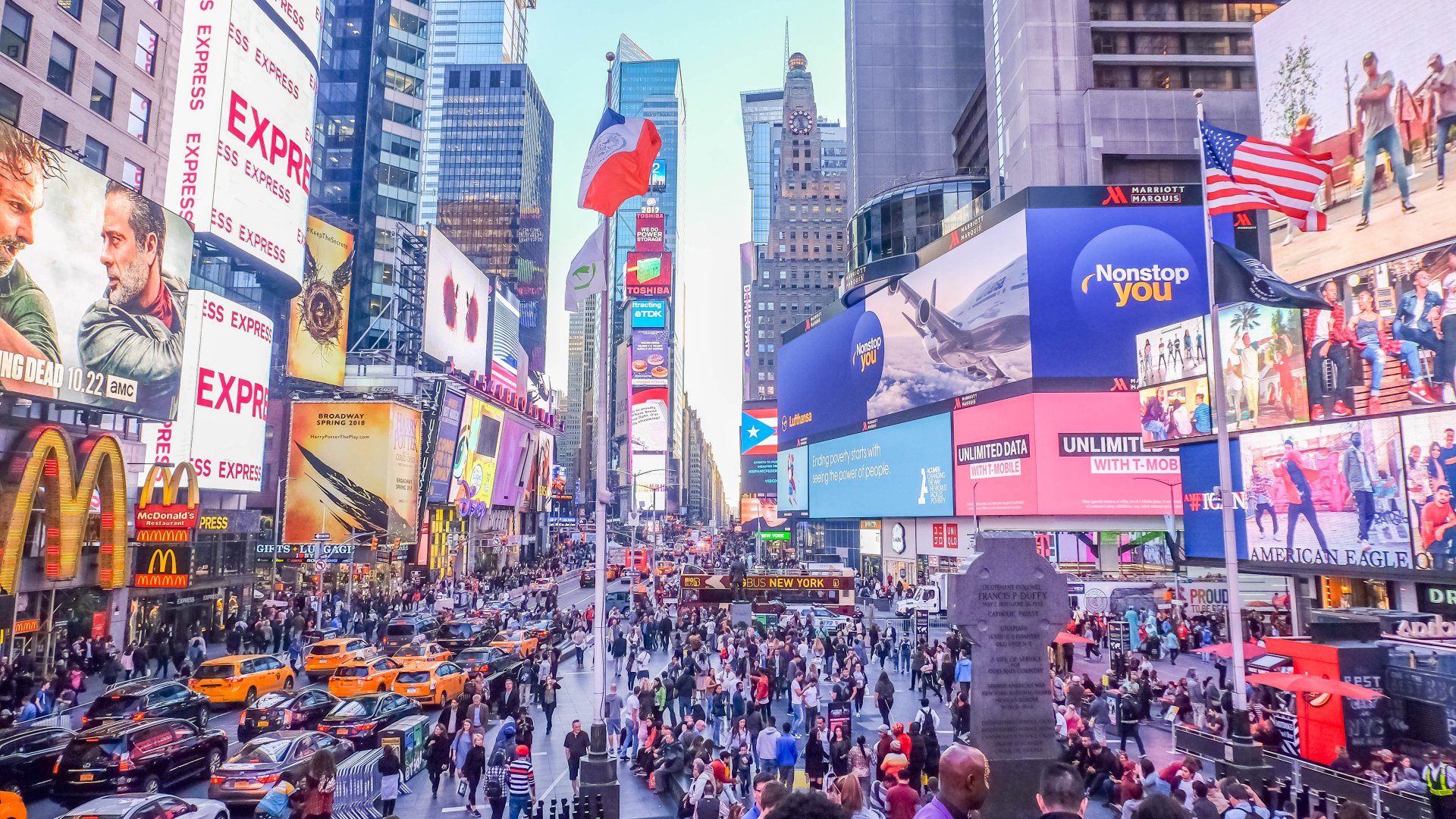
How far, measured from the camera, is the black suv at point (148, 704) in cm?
1752

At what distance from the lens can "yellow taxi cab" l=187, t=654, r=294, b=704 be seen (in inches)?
890

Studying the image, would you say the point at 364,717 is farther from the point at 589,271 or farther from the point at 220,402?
the point at 220,402

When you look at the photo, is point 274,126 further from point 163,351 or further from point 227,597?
point 227,597

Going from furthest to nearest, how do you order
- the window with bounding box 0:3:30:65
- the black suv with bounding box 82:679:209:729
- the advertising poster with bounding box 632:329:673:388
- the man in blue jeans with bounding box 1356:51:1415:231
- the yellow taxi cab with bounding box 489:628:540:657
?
the advertising poster with bounding box 632:329:673:388, the yellow taxi cab with bounding box 489:628:540:657, the window with bounding box 0:3:30:65, the man in blue jeans with bounding box 1356:51:1415:231, the black suv with bounding box 82:679:209:729

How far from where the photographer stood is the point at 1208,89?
63.4 metres

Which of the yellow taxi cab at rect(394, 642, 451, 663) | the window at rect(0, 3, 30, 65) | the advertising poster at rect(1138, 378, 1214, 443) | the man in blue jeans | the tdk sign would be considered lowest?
the yellow taxi cab at rect(394, 642, 451, 663)

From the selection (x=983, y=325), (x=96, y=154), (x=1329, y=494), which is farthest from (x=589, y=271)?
(x=983, y=325)

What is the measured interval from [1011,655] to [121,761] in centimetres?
1454

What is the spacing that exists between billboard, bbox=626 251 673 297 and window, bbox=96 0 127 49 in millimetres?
83719

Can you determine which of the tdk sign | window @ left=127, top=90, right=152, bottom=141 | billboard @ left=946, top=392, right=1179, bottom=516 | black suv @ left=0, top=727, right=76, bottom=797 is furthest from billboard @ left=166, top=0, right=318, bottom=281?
the tdk sign

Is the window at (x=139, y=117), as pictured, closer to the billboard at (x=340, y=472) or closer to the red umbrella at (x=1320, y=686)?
the billboard at (x=340, y=472)

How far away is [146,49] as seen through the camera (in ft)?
120

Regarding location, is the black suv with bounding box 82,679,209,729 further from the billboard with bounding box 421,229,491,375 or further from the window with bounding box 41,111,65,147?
the billboard with bounding box 421,229,491,375

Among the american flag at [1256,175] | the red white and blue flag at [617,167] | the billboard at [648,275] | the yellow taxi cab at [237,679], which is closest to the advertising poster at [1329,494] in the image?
the american flag at [1256,175]
